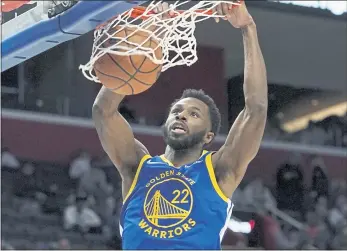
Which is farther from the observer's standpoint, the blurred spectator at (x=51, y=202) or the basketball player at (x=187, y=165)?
the blurred spectator at (x=51, y=202)

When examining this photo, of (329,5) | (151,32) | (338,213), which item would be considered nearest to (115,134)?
(151,32)

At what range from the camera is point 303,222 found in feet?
41.4

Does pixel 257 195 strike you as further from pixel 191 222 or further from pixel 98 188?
pixel 191 222

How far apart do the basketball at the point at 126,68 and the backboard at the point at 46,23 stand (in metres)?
0.16

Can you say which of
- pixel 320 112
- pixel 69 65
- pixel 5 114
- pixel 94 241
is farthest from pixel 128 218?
pixel 320 112

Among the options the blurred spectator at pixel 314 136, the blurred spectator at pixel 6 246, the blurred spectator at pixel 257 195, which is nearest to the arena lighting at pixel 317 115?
the blurred spectator at pixel 314 136

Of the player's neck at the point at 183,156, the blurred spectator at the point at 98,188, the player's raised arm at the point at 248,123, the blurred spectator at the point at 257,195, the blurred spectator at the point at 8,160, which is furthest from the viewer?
the blurred spectator at the point at 257,195

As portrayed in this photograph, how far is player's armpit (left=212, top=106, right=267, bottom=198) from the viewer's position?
3.79m

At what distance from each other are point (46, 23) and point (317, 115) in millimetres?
13474

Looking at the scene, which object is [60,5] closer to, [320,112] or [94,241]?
[94,241]

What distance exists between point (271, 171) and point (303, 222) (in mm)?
1438

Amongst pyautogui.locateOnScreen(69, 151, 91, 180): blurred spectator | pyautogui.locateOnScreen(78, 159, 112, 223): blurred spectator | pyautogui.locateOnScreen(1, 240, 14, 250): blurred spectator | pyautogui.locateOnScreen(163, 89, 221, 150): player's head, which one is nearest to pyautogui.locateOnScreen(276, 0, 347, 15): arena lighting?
pyautogui.locateOnScreen(69, 151, 91, 180): blurred spectator

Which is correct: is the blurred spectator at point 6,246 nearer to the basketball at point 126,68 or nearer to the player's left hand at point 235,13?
the basketball at point 126,68

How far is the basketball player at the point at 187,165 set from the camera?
144 inches
